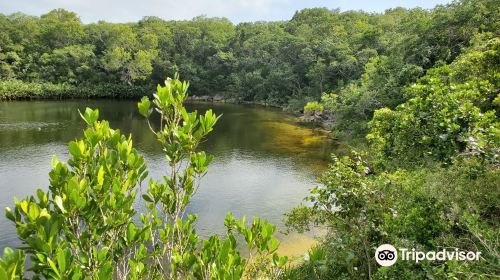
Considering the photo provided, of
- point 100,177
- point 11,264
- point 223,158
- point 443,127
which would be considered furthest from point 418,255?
point 223,158

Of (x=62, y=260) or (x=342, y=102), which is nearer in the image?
(x=62, y=260)

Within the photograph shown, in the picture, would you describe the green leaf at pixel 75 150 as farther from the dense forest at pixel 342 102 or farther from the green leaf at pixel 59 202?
the green leaf at pixel 59 202

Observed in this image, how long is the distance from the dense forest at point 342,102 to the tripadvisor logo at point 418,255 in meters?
0.08

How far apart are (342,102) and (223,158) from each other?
9.08 m

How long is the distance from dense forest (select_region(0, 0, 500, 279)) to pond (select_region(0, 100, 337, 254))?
188 cm

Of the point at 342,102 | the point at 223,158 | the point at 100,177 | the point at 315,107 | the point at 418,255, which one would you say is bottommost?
the point at 223,158

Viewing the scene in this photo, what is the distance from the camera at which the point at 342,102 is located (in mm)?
25344

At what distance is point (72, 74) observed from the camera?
150 feet

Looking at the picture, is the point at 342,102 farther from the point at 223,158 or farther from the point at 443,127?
the point at 443,127

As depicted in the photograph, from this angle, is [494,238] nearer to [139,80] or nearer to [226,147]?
[226,147]

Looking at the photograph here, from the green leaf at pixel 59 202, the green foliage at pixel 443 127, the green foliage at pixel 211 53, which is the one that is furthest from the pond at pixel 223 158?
the green leaf at pixel 59 202

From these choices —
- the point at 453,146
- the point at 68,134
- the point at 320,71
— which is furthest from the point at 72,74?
the point at 453,146

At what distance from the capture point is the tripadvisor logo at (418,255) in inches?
173

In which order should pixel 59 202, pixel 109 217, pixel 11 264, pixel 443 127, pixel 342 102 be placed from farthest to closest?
pixel 342 102
pixel 443 127
pixel 109 217
pixel 59 202
pixel 11 264
